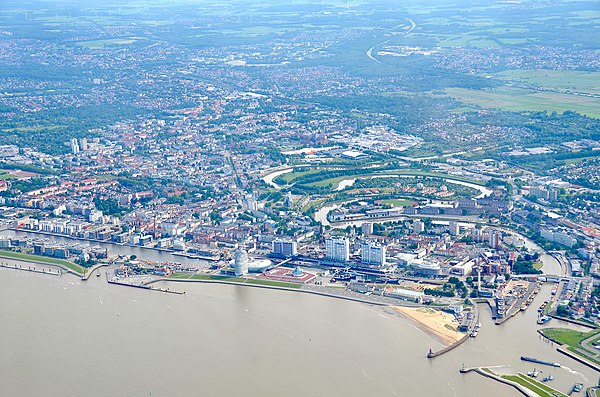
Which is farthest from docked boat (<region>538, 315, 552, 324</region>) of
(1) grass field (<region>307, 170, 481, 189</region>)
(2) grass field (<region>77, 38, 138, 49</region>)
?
(2) grass field (<region>77, 38, 138, 49</region>)

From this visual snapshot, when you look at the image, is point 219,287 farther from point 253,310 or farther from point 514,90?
point 514,90

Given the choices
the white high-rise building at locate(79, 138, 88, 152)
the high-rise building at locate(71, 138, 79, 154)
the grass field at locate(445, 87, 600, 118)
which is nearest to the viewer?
the high-rise building at locate(71, 138, 79, 154)

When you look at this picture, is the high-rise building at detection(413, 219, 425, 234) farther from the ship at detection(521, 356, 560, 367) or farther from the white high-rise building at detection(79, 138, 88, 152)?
the white high-rise building at detection(79, 138, 88, 152)

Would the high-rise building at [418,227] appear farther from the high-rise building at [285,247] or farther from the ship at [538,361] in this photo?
the ship at [538,361]

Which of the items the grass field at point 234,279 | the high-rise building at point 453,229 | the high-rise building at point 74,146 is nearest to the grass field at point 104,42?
the high-rise building at point 74,146

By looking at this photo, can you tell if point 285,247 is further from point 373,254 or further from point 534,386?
point 534,386

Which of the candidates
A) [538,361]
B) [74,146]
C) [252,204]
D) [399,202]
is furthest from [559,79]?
[538,361]

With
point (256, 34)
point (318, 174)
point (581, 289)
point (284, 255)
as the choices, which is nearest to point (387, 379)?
point (581, 289)
